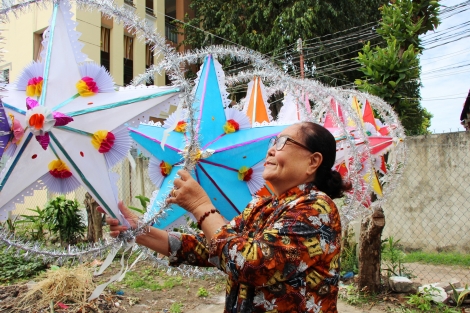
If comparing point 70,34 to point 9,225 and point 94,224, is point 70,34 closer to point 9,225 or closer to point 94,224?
point 9,225

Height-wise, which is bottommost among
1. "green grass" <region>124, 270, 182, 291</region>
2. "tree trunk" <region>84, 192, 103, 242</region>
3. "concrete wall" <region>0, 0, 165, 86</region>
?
"green grass" <region>124, 270, 182, 291</region>

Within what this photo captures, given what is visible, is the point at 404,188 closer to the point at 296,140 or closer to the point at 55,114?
the point at 296,140

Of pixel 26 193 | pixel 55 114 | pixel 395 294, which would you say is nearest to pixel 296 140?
pixel 55 114

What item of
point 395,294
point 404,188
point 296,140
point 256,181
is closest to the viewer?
point 296,140

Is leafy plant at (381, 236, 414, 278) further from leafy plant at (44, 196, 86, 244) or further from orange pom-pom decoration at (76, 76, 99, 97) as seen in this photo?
leafy plant at (44, 196, 86, 244)

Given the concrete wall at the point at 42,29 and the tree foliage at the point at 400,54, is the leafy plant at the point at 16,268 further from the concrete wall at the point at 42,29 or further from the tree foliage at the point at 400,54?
the tree foliage at the point at 400,54

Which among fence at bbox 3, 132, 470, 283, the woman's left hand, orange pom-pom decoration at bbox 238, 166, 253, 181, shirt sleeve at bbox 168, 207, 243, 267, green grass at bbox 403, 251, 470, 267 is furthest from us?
fence at bbox 3, 132, 470, 283

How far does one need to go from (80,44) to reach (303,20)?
29.9ft

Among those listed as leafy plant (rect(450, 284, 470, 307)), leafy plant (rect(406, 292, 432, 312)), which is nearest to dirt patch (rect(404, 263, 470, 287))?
leafy plant (rect(450, 284, 470, 307))

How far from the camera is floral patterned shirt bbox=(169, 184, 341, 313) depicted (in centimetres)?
111

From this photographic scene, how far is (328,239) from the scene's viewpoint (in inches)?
46.4

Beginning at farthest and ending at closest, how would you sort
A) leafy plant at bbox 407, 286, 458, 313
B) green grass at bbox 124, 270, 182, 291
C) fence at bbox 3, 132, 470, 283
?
fence at bbox 3, 132, 470, 283 < green grass at bbox 124, 270, 182, 291 < leafy plant at bbox 407, 286, 458, 313

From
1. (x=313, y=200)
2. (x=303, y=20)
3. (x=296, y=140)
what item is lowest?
(x=313, y=200)

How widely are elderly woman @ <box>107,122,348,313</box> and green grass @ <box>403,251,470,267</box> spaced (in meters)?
5.25
